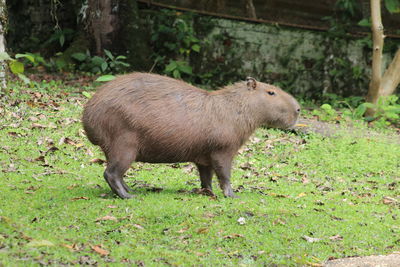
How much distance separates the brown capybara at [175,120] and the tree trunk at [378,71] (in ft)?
17.3

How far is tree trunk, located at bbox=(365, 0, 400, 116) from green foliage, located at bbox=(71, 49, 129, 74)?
4683mm

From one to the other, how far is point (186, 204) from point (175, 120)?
2.73 feet

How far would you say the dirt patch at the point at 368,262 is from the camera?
16.3 ft

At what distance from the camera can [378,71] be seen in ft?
37.8

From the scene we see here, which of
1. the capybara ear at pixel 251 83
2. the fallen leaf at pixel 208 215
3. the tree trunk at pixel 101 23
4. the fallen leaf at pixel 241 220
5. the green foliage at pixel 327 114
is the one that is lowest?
the green foliage at pixel 327 114

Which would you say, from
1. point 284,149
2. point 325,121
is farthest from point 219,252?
point 325,121

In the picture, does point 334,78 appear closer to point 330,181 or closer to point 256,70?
point 256,70

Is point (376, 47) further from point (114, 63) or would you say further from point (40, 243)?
point (40, 243)

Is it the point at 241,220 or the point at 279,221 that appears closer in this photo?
the point at 241,220

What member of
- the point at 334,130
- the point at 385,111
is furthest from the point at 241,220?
the point at 385,111

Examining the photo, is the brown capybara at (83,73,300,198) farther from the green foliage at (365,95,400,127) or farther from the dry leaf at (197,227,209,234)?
the green foliage at (365,95,400,127)

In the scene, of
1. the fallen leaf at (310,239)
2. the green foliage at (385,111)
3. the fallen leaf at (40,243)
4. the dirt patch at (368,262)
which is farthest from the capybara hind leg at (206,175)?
the green foliage at (385,111)

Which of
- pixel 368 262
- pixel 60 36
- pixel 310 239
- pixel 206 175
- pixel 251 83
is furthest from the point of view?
pixel 60 36

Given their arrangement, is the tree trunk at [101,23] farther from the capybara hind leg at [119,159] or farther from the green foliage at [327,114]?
the capybara hind leg at [119,159]
